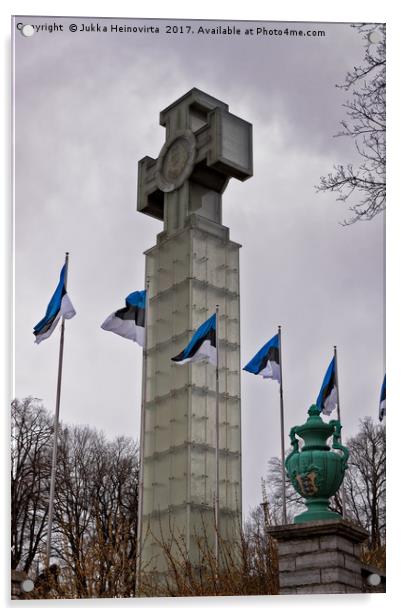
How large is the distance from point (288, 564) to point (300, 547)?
0.62 feet

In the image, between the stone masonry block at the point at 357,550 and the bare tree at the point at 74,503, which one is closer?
the stone masonry block at the point at 357,550

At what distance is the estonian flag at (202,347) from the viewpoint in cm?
1246

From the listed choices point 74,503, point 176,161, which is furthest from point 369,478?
point 74,503

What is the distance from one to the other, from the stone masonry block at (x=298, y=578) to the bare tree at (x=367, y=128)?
353cm

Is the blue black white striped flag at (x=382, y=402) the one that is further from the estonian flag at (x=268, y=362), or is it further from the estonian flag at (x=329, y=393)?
the estonian flag at (x=268, y=362)

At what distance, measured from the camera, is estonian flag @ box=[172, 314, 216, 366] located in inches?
491

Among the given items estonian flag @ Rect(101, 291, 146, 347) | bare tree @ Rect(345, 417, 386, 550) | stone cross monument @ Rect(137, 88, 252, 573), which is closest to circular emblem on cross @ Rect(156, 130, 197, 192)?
stone cross monument @ Rect(137, 88, 252, 573)

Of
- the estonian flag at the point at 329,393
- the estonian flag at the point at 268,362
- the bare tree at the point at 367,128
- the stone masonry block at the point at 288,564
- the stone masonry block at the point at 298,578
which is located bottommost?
the stone masonry block at the point at 298,578

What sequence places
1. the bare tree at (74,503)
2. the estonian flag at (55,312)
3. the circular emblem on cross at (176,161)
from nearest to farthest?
1. the bare tree at (74,503)
2. the estonian flag at (55,312)
3. the circular emblem on cross at (176,161)

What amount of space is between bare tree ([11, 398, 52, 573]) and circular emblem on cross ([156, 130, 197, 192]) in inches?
128

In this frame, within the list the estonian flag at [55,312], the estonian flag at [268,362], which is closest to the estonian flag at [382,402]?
the estonian flag at [268,362]
